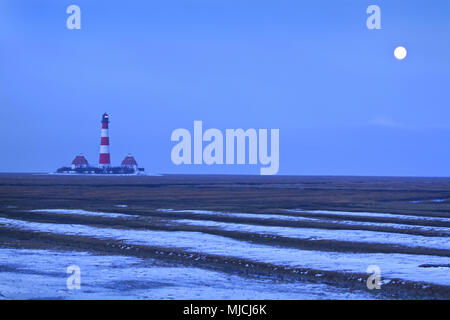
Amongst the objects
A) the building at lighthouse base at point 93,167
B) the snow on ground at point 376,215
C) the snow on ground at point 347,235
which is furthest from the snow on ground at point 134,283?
the building at lighthouse base at point 93,167

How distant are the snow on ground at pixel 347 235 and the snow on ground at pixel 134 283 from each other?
763 cm

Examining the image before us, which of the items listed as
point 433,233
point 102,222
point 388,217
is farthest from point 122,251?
point 388,217

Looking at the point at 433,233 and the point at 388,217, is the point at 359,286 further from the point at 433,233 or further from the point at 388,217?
the point at 388,217

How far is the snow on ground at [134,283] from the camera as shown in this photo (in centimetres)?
1182

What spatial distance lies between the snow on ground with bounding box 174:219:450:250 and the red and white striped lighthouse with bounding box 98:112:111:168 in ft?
364

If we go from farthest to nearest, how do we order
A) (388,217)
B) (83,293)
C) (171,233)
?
(388,217) → (171,233) → (83,293)

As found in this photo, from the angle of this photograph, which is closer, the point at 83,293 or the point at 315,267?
the point at 83,293

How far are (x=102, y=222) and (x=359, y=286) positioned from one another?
52.5 ft

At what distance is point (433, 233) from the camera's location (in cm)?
2309
